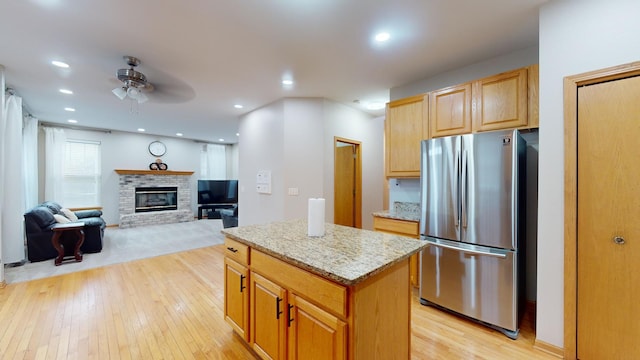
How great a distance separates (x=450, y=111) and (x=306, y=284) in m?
2.40

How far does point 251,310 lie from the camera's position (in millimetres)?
1834

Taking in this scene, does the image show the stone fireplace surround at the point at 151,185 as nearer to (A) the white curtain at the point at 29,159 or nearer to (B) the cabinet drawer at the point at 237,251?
(A) the white curtain at the point at 29,159

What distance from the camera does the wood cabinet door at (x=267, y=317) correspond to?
155cm

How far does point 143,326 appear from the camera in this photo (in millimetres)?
2312

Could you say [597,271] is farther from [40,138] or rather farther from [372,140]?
[40,138]

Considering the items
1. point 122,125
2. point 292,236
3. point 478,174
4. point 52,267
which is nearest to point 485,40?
point 478,174

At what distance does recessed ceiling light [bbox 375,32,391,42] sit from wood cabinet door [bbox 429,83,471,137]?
904 mm

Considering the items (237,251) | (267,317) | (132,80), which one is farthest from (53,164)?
(267,317)

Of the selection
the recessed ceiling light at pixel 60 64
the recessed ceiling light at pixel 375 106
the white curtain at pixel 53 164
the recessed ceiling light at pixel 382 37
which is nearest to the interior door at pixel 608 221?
the recessed ceiling light at pixel 382 37

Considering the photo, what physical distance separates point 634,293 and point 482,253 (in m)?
0.84

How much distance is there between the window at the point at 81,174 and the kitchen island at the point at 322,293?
7196 millimetres

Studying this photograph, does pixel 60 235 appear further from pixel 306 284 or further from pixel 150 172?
pixel 306 284

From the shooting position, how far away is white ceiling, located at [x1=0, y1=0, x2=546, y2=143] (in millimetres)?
1972

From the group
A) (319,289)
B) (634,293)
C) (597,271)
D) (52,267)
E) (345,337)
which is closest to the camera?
(345,337)
